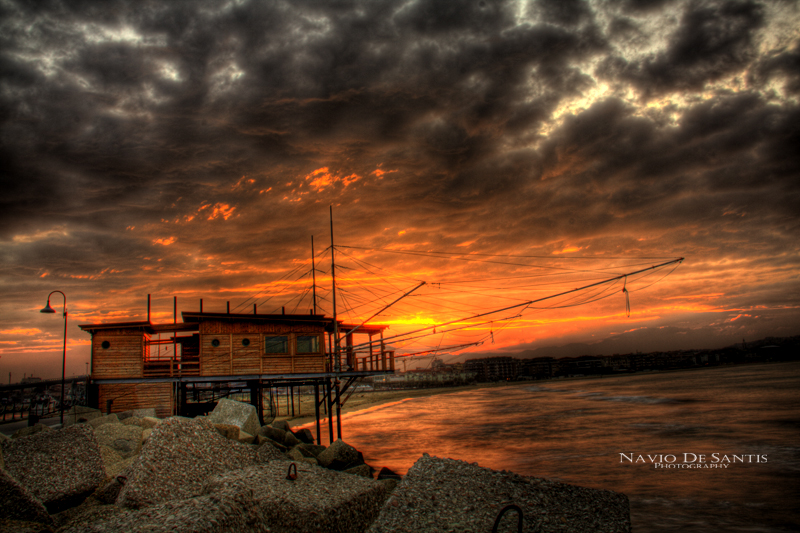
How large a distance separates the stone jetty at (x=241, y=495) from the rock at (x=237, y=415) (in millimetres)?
6894

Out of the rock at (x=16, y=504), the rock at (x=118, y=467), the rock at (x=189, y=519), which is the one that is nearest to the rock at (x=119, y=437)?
the rock at (x=118, y=467)

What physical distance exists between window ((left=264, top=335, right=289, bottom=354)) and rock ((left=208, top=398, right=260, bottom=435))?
7.17 metres

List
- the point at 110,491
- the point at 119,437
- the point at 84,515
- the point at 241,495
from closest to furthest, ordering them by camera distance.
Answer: the point at 241,495 < the point at 84,515 < the point at 110,491 < the point at 119,437

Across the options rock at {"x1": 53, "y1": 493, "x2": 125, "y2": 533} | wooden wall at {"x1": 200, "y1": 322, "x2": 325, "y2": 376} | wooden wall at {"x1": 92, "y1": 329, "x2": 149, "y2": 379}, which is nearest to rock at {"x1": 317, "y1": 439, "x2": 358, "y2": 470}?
rock at {"x1": 53, "y1": 493, "x2": 125, "y2": 533}

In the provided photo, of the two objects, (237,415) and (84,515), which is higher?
(84,515)

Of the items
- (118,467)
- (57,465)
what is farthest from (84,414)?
(57,465)

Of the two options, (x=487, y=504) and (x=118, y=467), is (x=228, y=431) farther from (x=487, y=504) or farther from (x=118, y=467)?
(x=487, y=504)

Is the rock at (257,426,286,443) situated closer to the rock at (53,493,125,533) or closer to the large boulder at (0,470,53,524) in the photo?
the rock at (53,493,125,533)

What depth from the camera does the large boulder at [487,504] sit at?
16.1 feet

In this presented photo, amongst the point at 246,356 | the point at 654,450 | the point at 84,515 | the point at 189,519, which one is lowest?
the point at 654,450

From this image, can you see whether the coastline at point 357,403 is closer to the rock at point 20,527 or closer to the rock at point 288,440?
the rock at point 288,440

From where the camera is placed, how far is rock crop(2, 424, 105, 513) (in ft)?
21.8

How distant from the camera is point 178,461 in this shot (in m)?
6.84

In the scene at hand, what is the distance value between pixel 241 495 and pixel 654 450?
2618cm
